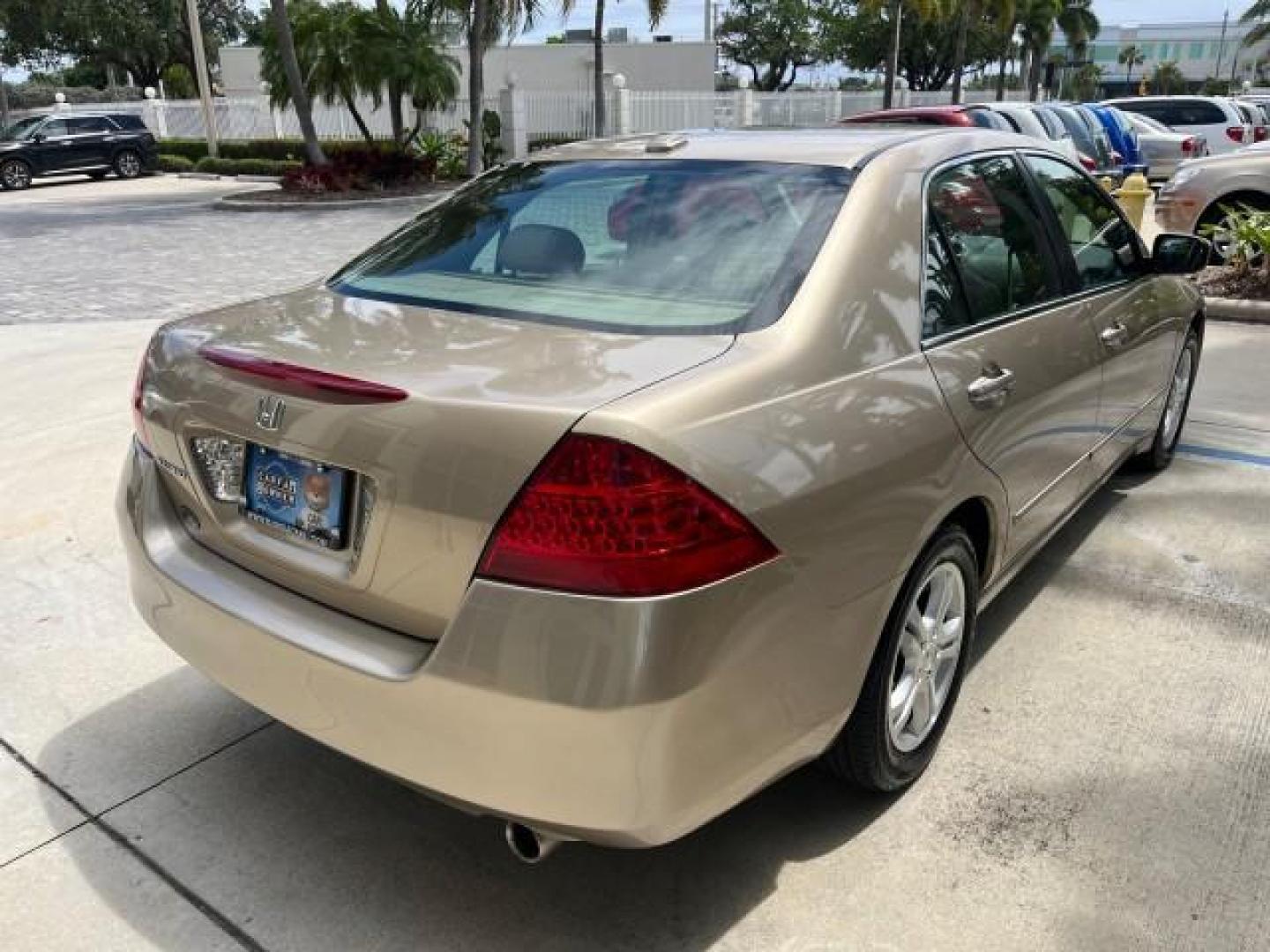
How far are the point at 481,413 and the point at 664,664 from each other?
563mm

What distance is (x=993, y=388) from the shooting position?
2725 mm

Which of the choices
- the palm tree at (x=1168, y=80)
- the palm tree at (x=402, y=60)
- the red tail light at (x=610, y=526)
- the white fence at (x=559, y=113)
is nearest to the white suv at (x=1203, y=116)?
the white fence at (x=559, y=113)

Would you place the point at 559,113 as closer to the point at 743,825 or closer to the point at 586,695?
the point at 743,825

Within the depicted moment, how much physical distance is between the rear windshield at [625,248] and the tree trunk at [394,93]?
20.1m

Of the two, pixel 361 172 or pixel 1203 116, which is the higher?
pixel 1203 116

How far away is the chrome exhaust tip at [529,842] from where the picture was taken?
2018mm

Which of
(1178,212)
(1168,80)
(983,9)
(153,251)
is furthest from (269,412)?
(1168,80)

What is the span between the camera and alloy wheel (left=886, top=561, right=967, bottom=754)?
8.56 feet

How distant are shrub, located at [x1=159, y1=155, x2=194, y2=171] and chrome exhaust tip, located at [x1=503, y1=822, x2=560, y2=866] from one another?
30341mm

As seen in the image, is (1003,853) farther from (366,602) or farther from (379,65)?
(379,65)

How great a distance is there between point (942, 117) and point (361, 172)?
1356 cm

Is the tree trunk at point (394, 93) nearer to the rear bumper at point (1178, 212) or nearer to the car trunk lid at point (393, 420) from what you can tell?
the rear bumper at point (1178, 212)

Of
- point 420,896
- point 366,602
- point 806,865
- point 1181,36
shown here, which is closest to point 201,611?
point 366,602

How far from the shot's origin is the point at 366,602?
2135mm
